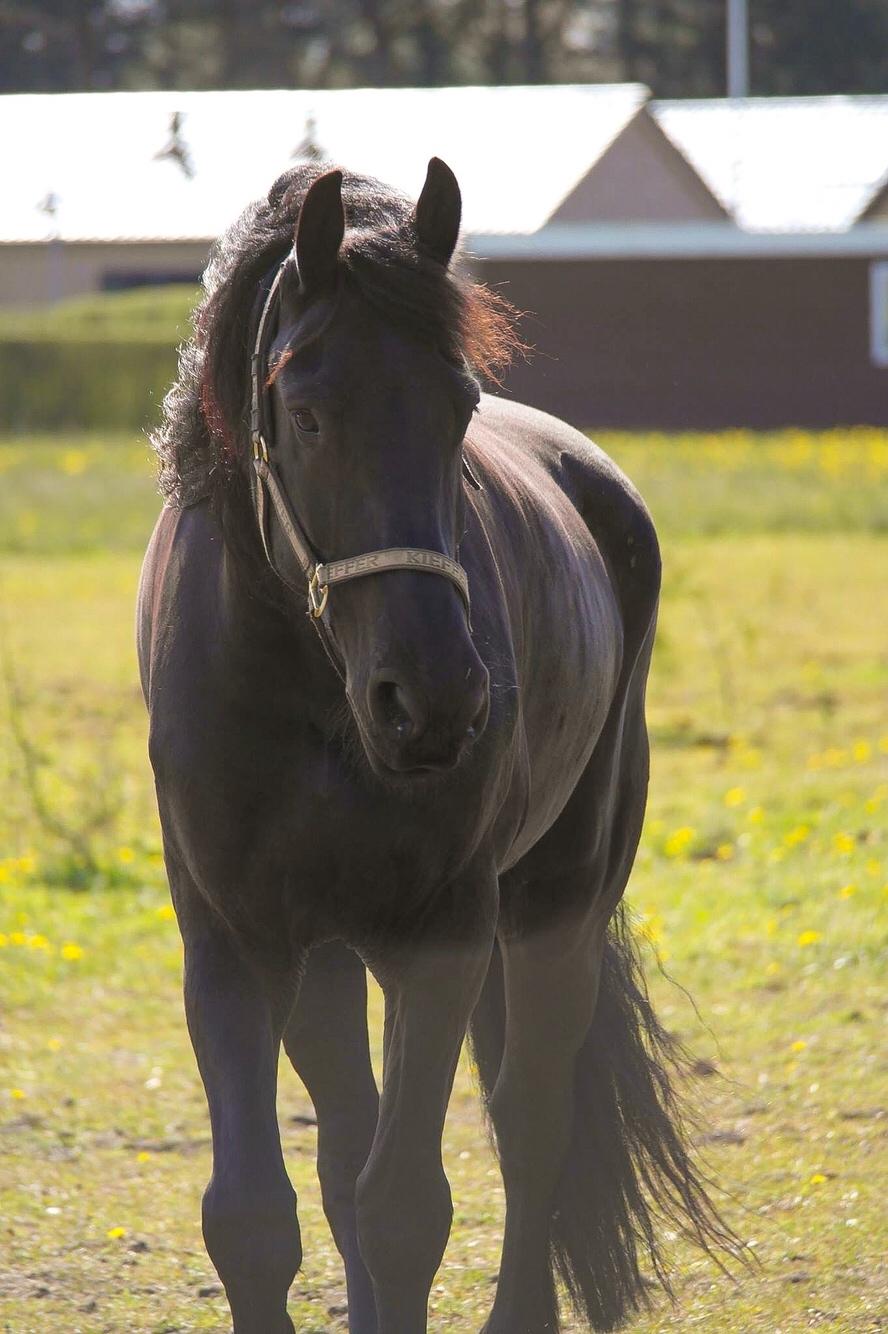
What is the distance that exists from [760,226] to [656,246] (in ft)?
6.36

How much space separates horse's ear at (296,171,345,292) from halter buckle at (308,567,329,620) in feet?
1.37

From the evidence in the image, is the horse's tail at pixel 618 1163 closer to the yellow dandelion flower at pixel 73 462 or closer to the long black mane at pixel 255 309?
the long black mane at pixel 255 309

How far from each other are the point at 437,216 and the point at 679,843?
5.16 meters

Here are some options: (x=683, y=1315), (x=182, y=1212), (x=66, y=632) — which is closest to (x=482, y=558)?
(x=683, y=1315)

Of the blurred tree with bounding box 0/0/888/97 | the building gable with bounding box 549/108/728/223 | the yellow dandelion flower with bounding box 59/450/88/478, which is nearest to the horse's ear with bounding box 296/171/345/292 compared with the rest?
the yellow dandelion flower with bounding box 59/450/88/478

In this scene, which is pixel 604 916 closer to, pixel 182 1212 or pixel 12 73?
pixel 182 1212

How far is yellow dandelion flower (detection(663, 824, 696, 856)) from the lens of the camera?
24.8 feet

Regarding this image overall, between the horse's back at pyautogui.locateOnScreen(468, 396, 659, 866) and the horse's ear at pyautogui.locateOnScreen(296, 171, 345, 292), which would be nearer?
the horse's ear at pyautogui.locateOnScreen(296, 171, 345, 292)

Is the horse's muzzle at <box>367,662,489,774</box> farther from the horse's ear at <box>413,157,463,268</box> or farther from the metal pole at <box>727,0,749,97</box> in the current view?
the metal pole at <box>727,0,749,97</box>

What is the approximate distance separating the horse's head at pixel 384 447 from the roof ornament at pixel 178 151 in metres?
29.7

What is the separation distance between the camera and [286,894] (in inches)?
113

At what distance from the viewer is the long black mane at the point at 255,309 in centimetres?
257

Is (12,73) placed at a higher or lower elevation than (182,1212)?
higher

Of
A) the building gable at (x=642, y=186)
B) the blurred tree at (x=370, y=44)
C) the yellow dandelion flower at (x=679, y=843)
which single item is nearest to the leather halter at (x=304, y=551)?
the yellow dandelion flower at (x=679, y=843)
